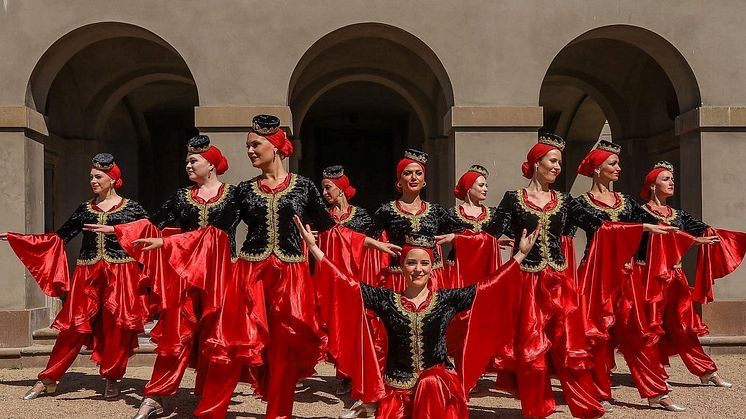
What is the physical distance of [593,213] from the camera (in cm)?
596

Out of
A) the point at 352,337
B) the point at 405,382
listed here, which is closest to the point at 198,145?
the point at 352,337

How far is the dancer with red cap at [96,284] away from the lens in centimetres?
655

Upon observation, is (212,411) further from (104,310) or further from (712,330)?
(712,330)

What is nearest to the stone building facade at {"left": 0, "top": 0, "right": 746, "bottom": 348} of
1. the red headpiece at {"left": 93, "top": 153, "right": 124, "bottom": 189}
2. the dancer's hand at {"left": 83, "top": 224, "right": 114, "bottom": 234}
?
the red headpiece at {"left": 93, "top": 153, "right": 124, "bottom": 189}

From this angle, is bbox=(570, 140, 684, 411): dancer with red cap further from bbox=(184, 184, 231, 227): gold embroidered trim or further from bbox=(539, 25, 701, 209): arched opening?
bbox=(539, 25, 701, 209): arched opening

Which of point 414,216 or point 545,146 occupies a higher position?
point 545,146

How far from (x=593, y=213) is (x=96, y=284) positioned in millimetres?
4026

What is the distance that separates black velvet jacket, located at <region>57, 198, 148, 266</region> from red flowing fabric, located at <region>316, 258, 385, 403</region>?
270cm

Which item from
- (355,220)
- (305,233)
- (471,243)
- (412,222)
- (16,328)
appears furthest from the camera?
(16,328)

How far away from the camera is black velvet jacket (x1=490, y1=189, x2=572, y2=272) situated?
5520 millimetres

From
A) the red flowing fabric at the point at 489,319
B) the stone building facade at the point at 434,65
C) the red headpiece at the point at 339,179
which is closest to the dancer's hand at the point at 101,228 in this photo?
the red headpiece at the point at 339,179

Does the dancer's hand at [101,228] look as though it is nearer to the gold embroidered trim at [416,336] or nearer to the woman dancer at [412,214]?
the woman dancer at [412,214]

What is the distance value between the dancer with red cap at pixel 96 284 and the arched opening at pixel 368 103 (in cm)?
304

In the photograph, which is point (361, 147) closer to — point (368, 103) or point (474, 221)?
point (368, 103)
